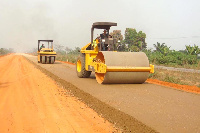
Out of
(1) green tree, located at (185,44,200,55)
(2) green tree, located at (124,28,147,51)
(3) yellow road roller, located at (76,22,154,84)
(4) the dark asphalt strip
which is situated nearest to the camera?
(4) the dark asphalt strip

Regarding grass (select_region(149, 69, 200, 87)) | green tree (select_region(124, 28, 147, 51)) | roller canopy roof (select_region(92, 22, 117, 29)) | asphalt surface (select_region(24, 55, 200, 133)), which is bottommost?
grass (select_region(149, 69, 200, 87))

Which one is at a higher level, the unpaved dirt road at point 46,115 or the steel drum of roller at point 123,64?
the steel drum of roller at point 123,64

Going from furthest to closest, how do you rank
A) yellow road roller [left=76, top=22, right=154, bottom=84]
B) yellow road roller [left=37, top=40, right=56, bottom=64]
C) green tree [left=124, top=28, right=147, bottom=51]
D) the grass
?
green tree [left=124, top=28, right=147, bottom=51], yellow road roller [left=37, top=40, right=56, bottom=64], the grass, yellow road roller [left=76, top=22, right=154, bottom=84]

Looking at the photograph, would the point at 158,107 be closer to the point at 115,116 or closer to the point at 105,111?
the point at 115,116

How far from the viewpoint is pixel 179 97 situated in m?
6.59

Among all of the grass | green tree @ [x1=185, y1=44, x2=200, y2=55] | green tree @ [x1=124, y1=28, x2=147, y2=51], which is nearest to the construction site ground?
the grass

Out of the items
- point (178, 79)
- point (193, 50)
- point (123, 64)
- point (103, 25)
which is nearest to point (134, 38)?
point (193, 50)

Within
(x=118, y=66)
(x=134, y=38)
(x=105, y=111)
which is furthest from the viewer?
(x=134, y=38)

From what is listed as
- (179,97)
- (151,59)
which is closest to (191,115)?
(179,97)

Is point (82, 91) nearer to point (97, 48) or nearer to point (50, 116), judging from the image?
point (50, 116)

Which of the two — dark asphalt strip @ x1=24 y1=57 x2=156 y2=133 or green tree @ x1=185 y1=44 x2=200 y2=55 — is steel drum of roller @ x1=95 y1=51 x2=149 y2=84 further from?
green tree @ x1=185 y1=44 x2=200 y2=55

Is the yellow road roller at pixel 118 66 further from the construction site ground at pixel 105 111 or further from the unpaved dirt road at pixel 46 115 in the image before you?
the unpaved dirt road at pixel 46 115

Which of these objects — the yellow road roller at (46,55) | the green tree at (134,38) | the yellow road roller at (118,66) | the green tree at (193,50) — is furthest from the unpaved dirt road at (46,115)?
the green tree at (134,38)

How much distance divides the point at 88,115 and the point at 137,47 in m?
43.2
